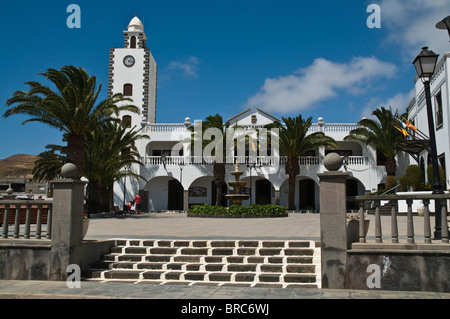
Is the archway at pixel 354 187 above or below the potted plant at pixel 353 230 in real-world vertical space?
above

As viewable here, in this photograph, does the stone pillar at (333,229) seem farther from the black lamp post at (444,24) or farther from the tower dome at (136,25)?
the tower dome at (136,25)

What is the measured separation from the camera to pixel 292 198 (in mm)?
35000

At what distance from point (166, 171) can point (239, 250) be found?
92.7ft

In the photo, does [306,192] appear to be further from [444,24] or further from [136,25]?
[444,24]

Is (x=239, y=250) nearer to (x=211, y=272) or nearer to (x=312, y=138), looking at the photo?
(x=211, y=272)

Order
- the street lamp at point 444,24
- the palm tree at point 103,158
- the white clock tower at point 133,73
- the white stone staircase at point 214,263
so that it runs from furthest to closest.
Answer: the white clock tower at point 133,73, the palm tree at point 103,158, the street lamp at point 444,24, the white stone staircase at point 214,263

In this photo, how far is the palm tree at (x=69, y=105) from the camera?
2184 centimetres

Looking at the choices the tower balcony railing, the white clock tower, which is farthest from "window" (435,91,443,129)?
the white clock tower

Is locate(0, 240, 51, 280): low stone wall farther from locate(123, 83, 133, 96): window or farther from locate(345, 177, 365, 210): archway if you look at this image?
locate(123, 83, 133, 96): window

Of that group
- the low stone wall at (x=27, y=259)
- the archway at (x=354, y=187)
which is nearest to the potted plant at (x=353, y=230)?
the low stone wall at (x=27, y=259)

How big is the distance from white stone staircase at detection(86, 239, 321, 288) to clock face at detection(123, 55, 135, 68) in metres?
35.1

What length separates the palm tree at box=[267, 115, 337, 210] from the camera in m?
34.3

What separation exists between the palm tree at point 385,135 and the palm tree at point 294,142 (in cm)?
298
